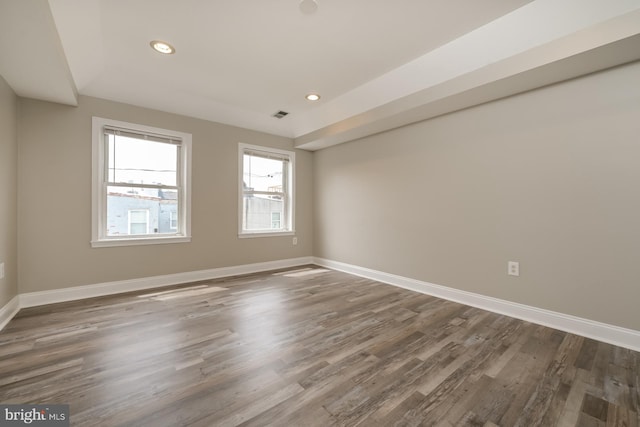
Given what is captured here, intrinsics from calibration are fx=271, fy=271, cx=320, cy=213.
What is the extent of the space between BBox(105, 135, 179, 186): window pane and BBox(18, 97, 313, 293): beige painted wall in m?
0.24

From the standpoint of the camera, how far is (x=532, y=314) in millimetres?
2557

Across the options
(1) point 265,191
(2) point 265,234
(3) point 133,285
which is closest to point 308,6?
(1) point 265,191

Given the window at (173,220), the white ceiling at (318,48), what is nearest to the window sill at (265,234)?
the window at (173,220)

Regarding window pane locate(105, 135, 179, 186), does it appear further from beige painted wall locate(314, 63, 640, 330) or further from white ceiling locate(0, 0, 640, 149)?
beige painted wall locate(314, 63, 640, 330)

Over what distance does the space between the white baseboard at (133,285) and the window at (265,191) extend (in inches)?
21.8

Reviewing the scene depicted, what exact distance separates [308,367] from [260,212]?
3.18 m

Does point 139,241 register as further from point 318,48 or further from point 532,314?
point 532,314

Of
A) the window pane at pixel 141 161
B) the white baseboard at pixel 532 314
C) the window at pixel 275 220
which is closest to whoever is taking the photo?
the white baseboard at pixel 532 314

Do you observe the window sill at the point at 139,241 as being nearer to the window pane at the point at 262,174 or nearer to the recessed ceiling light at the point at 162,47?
the window pane at the point at 262,174

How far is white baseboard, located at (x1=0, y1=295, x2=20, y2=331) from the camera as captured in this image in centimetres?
239

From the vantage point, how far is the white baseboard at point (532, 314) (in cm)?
211

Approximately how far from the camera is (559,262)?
2.43m

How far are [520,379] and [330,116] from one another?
11.5ft

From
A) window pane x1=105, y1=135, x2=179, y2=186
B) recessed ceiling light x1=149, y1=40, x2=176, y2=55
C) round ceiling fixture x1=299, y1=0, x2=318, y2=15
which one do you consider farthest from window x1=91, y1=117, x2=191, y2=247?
round ceiling fixture x1=299, y1=0, x2=318, y2=15
